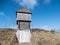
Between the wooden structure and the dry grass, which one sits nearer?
the wooden structure

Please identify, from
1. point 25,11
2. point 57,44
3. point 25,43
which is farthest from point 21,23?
point 57,44

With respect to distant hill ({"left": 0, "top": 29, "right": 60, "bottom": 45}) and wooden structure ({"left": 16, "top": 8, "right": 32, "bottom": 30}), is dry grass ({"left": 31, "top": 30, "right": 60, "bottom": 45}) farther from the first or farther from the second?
wooden structure ({"left": 16, "top": 8, "right": 32, "bottom": 30})

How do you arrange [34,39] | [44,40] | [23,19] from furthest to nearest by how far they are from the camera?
[44,40] < [34,39] < [23,19]

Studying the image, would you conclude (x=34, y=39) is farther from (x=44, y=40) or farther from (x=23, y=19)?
(x=23, y=19)

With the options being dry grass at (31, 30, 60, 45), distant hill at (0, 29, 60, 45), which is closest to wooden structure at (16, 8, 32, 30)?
distant hill at (0, 29, 60, 45)

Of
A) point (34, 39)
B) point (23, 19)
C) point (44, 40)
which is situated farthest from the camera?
point (44, 40)

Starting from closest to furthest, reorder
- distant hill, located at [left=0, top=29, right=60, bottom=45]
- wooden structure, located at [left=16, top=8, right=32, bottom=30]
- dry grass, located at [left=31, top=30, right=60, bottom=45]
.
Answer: wooden structure, located at [left=16, top=8, right=32, bottom=30]
distant hill, located at [left=0, top=29, right=60, bottom=45]
dry grass, located at [left=31, top=30, right=60, bottom=45]

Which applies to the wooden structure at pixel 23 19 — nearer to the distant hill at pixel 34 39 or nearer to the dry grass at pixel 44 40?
the distant hill at pixel 34 39

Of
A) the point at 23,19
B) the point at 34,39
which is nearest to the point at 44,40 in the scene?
the point at 34,39

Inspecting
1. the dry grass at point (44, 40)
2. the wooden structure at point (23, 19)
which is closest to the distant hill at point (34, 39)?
the dry grass at point (44, 40)

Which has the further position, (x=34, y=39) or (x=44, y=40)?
(x=44, y=40)

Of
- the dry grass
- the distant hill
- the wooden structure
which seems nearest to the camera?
the wooden structure

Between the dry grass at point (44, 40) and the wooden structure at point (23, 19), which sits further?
the dry grass at point (44, 40)

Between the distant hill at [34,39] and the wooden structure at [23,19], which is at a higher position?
the wooden structure at [23,19]
